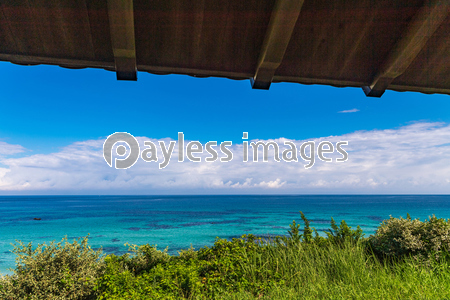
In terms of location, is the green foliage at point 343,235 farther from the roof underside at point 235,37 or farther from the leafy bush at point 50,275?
the leafy bush at point 50,275

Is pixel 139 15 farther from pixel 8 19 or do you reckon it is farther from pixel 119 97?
pixel 119 97

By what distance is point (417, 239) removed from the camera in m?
3.60

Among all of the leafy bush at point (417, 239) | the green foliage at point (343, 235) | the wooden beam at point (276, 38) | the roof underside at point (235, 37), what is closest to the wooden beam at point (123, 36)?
the roof underside at point (235, 37)

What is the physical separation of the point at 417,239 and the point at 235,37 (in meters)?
3.93

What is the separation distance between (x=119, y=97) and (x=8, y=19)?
248 feet

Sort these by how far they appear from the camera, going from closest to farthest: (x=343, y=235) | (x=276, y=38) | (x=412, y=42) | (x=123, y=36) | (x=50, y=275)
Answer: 1. (x=123, y=36)
2. (x=276, y=38)
3. (x=412, y=42)
4. (x=50, y=275)
5. (x=343, y=235)

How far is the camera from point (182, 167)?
80.1m

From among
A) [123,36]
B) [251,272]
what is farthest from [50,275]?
[123,36]

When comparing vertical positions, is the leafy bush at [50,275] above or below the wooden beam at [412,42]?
below

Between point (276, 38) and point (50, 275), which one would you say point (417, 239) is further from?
point (50, 275)

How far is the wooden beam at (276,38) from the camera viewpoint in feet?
6.25

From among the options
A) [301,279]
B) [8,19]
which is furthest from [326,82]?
[8,19]

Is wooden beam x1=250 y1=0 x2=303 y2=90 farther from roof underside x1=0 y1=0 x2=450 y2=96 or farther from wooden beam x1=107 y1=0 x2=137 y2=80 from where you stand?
wooden beam x1=107 y1=0 x2=137 y2=80

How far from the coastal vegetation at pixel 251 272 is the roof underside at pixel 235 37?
92.9 inches
